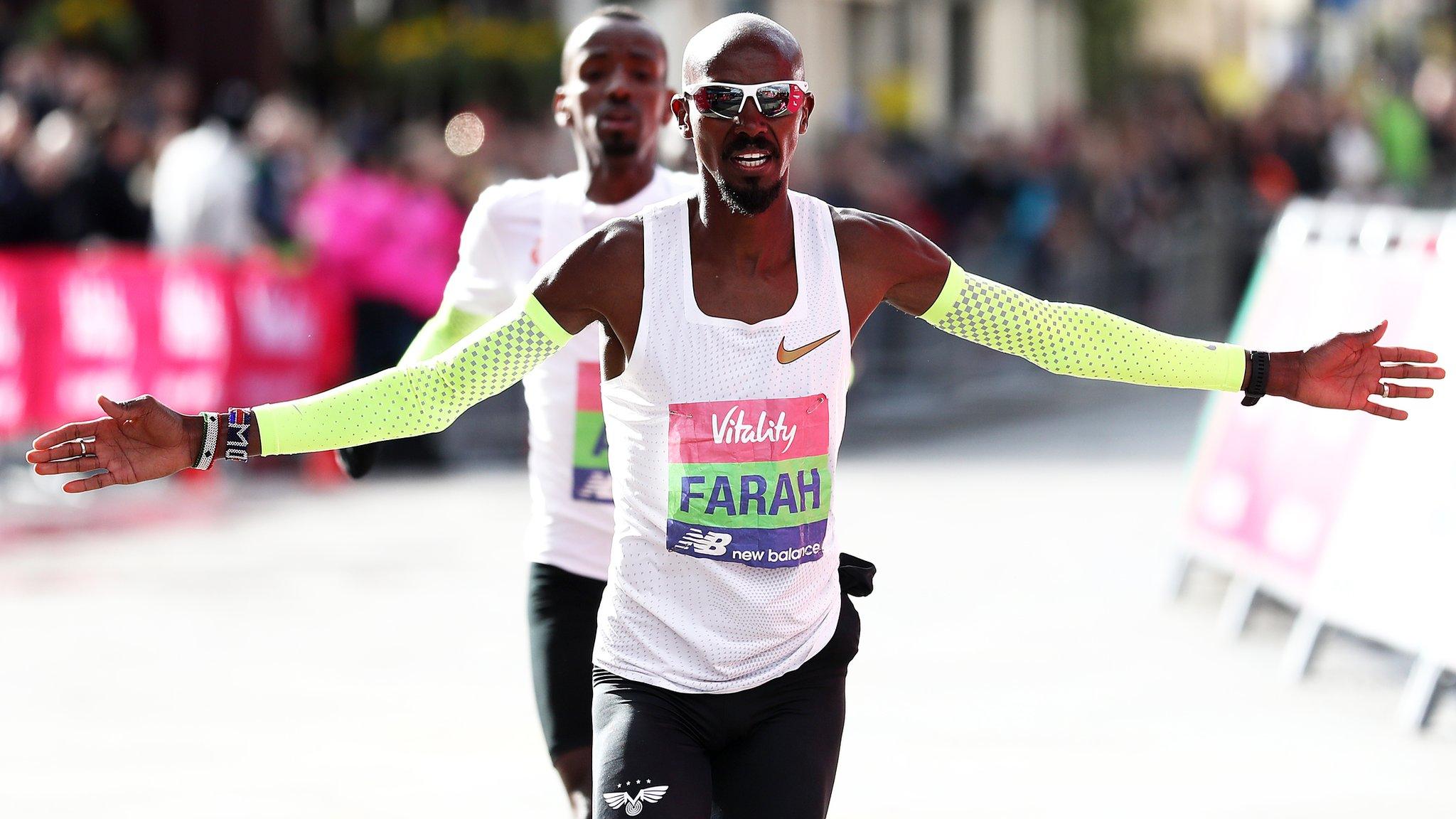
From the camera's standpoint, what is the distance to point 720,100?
3.30m

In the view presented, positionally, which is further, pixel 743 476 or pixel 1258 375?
pixel 1258 375

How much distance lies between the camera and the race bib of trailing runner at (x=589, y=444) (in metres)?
4.34

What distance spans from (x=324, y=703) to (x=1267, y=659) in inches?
137

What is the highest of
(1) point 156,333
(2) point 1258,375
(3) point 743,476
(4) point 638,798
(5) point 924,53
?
(2) point 1258,375

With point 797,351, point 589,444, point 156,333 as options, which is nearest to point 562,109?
point 589,444

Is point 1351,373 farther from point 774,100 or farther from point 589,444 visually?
point 589,444

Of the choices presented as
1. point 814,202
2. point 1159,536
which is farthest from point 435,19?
point 814,202

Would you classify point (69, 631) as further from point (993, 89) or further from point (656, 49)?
point (993, 89)

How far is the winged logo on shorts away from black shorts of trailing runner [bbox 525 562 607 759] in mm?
886

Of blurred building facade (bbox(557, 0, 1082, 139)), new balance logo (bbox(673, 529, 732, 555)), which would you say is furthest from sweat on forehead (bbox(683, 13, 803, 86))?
blurred building facade (bbox(557, 0, 1082, 139))

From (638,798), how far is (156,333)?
8.83m

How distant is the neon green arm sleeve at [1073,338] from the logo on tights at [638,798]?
99 centimetres

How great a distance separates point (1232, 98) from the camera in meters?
35.2

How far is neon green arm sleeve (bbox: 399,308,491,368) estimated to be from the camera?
14.5 feet
